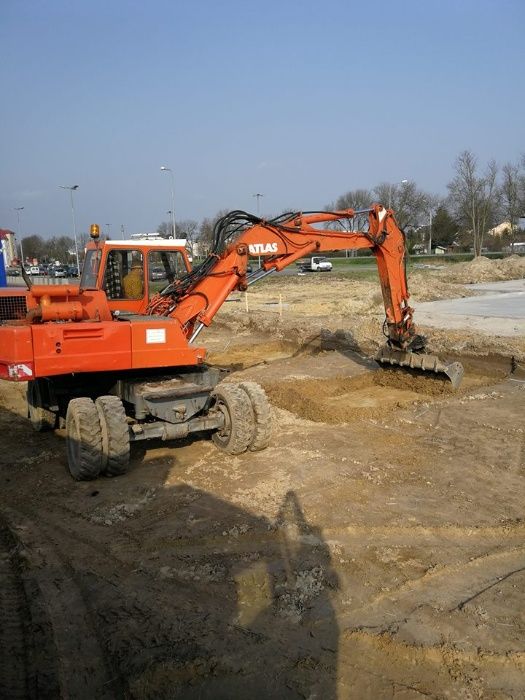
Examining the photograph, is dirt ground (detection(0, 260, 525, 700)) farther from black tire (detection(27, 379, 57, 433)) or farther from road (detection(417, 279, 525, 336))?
road (detection(417, 279, 525, 336))

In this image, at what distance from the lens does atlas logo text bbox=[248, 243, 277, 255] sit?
27.2ft

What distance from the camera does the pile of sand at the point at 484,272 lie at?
33812mm

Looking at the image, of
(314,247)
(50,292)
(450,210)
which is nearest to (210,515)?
(50,292)

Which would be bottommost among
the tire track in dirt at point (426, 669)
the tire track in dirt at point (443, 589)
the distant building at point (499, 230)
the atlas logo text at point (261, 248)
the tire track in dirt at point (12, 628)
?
the tire track in dirt at point (426, 669)

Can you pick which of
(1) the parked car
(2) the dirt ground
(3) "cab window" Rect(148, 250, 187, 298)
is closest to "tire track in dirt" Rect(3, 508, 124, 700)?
(2) the dirt ground

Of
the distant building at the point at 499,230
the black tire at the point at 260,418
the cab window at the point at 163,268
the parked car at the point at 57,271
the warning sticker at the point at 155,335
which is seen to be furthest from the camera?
the distant building at the point at 499,230

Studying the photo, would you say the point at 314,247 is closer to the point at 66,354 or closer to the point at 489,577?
the point at 66,354

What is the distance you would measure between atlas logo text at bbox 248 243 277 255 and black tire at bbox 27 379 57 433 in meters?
3.58

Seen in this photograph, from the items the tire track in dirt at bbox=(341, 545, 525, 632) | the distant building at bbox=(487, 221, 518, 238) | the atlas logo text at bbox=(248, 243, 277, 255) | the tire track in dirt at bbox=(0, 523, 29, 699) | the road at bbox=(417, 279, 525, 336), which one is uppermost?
the distant building at bbox=(487, 221, 518, 238)

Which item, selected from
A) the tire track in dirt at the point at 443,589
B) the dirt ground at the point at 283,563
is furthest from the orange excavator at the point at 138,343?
the tire track in dirt at the point at 443,589

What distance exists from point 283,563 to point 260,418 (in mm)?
2519

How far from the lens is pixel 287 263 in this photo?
8828 mm

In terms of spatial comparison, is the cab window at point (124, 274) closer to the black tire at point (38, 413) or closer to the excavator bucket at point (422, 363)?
the black tire at point (38, 413)

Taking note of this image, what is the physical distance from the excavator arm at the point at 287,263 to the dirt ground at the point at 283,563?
1.64m
